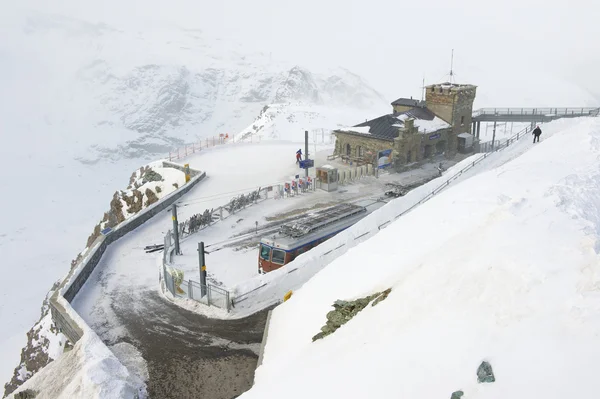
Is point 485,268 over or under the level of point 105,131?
over

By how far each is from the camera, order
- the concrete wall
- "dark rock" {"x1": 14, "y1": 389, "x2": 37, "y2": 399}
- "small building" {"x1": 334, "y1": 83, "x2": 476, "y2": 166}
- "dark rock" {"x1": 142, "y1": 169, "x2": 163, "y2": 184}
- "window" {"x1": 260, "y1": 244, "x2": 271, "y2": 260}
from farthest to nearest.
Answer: "dark rock" {"x1": 142, "y1": 169, "x2": 163, "y2": 184} → "small building" {"x1": 334, "y1": 83, "x2": 476, "y2": 166} → "window" {"x1": 260, "y1": 244, "x2": 271, "y2": 260} → the concrete wall → "dark rock" {"x1": 14, "y1": 389, "x2": 37, "y2": 399}

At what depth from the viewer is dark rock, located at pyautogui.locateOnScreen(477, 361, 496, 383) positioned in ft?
27.7

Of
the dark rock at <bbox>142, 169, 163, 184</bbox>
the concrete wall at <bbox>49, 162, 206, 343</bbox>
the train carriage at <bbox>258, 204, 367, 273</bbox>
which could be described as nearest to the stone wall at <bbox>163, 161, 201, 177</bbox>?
the dark rock at <bbox>142, 169, 163, 184</bbox>

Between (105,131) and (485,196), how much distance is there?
170349 millimetres

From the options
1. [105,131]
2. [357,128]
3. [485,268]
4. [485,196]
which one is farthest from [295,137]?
[105,131]

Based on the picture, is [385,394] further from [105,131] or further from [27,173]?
[105,131]

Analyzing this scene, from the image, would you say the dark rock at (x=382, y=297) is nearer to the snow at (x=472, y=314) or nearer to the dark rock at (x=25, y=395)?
the snow at (x=472, y=314)

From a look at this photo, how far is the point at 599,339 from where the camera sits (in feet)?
27.5

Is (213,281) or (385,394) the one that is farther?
(213,281)

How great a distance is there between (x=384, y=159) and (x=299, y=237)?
22295 mm

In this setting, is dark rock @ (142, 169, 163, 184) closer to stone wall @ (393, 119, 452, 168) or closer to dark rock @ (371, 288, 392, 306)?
stone wall @ (393, 119, 452, 168)

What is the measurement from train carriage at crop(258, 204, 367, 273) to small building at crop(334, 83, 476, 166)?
58.7 ft

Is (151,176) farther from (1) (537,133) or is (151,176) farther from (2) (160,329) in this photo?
(1) (537,133)

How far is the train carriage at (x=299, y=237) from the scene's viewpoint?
75.0 ft
